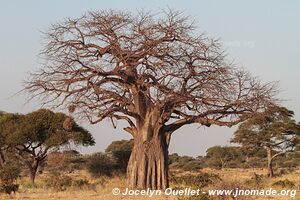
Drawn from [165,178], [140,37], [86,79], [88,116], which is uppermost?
[140,37]

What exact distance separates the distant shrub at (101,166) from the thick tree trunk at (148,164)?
13529 mm

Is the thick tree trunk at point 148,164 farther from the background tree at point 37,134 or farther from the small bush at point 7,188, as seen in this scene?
the background tree at point 37,134

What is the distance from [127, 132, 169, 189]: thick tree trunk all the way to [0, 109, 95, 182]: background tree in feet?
40.3

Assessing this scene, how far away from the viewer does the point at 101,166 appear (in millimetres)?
29000

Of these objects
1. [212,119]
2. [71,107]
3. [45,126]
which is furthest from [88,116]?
[45,126]

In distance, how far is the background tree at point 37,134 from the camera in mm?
27203

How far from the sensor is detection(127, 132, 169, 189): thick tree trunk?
49.9 feet

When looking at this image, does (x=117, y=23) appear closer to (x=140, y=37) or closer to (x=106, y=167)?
(x=140, y=37)

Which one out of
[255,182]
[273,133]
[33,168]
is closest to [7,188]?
[255,182]

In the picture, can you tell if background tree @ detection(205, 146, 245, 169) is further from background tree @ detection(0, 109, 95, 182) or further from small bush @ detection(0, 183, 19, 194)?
small bush @ detection(0, 183, 19, 194)

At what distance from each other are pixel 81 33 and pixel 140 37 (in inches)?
62.4

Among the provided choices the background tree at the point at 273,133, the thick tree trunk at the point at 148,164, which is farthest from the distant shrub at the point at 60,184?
the background tree at the point at 273,133

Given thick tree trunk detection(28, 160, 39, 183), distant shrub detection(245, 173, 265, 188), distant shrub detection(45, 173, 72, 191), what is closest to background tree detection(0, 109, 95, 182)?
thick tree trunk detection(28, 160, 39, 183)

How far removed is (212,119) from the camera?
15352 mm
